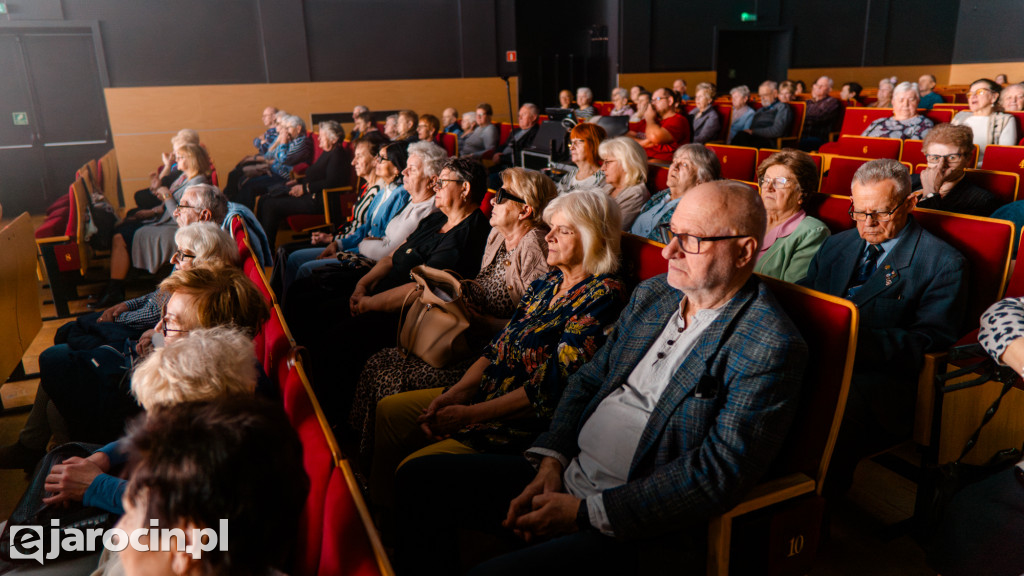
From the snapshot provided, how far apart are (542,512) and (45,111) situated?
390 inches

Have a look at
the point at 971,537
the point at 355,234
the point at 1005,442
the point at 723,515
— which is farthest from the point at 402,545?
the point at 355,234

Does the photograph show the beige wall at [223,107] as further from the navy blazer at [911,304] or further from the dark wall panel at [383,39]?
the navy blazer at [911,304]

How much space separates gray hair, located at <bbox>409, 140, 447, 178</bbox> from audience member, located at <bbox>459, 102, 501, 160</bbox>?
405 centimetres

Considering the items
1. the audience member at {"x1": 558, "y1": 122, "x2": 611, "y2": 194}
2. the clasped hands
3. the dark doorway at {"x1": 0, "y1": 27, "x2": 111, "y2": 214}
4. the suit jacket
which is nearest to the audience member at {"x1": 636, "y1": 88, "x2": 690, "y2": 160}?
the audience member at {"x1": 558, "y1": 122, "x2": 611, "y2": 194}

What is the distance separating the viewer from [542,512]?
1439 millimetres

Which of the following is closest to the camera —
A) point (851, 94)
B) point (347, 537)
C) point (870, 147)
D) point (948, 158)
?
point (347, 537)

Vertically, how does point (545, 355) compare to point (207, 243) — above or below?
below

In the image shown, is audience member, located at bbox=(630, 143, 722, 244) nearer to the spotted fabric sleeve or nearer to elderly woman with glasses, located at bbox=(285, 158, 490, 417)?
elderly woman with glasses, located at bbox=(285, 158, 490, 417)

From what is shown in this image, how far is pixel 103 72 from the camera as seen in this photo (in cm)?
857

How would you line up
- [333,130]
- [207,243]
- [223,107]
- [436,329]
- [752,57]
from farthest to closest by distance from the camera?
[752,57] < [223,107] < [333,130] < [207,243] < [436,329]

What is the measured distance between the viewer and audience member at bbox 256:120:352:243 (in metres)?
5.73

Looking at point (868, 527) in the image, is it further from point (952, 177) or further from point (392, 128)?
point (392, 128)

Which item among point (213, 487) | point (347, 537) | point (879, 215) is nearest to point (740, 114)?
point (879, 215)

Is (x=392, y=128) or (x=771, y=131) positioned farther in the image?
(x=392, y=128)
